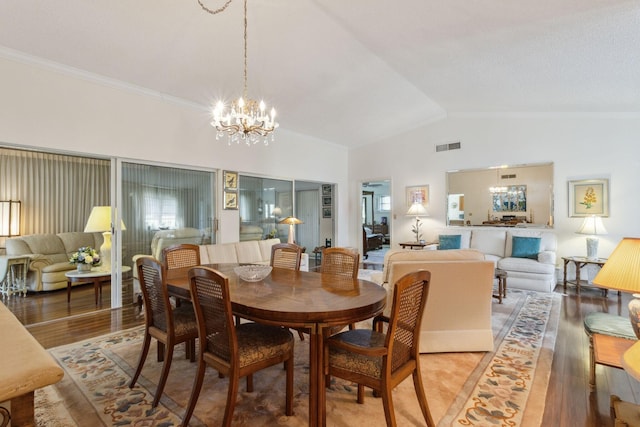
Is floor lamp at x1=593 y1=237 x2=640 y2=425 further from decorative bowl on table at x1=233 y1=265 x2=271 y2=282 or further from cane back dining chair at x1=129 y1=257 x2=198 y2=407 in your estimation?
cane back dining chair at x1=129 y1=257 x2=198 y2=407

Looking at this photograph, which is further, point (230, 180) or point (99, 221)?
point (230, 180)

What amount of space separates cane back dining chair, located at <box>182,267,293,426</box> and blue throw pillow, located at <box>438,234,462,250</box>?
4.95m

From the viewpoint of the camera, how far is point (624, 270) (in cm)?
147

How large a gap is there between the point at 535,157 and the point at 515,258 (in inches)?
77.4

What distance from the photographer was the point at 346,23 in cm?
348

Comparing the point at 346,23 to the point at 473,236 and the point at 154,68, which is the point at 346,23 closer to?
the point at 154,68

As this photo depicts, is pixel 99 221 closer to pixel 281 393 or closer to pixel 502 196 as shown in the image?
pixel 281 393

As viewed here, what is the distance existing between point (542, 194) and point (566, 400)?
504cm

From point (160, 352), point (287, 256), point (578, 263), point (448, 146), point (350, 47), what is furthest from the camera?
point (448, 146)

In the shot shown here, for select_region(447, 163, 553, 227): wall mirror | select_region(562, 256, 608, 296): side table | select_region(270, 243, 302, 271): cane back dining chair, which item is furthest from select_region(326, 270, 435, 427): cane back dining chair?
select_region(447, 163, 553, 227): wall mirror

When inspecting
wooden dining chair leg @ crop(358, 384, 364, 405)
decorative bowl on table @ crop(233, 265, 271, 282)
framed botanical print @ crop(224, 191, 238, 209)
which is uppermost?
framed botanical print @ crop(224, 191, 238, 209)

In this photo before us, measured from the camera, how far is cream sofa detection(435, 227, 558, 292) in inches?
198

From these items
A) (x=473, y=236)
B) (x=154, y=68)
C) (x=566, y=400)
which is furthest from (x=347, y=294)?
(x=473, y=236)

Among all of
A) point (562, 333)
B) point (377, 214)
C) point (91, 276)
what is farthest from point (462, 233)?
point (377, 214)
